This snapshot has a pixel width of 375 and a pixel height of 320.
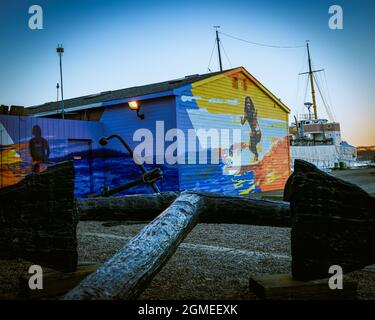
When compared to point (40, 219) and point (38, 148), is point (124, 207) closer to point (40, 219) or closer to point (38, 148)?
point (40, 219)

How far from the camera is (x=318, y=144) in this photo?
53.4 metres

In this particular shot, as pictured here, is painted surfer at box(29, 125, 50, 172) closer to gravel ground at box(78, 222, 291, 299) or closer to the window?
gravel ground at box(78, 222, 291, 299)

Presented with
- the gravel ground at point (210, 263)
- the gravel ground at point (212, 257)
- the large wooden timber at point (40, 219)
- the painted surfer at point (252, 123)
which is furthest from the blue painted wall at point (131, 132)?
the large wooden timber at point (40, 219)

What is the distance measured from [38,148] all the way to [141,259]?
33.8ft

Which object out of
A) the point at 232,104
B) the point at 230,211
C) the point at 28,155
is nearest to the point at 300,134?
the point at 232,104

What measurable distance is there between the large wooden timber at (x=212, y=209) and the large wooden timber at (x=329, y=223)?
34.5 inches

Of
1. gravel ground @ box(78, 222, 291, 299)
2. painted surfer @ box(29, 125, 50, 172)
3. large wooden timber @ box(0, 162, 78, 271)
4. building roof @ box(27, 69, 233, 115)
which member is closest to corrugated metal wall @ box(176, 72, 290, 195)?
building roof @ box(27, 69, 233, 115)

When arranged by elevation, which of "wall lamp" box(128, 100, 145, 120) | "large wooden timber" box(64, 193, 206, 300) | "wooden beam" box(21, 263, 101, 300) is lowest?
"wooden beam" box(21, 263, 101, 300)

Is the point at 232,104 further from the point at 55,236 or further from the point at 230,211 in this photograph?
the point at 55,236

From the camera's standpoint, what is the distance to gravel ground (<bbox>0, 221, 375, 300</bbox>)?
3.32 m

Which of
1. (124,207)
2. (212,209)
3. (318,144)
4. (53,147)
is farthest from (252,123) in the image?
(318,144)

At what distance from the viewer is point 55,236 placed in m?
2.73

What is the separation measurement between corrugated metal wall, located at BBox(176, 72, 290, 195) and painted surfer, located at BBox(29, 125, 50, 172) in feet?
14.4
